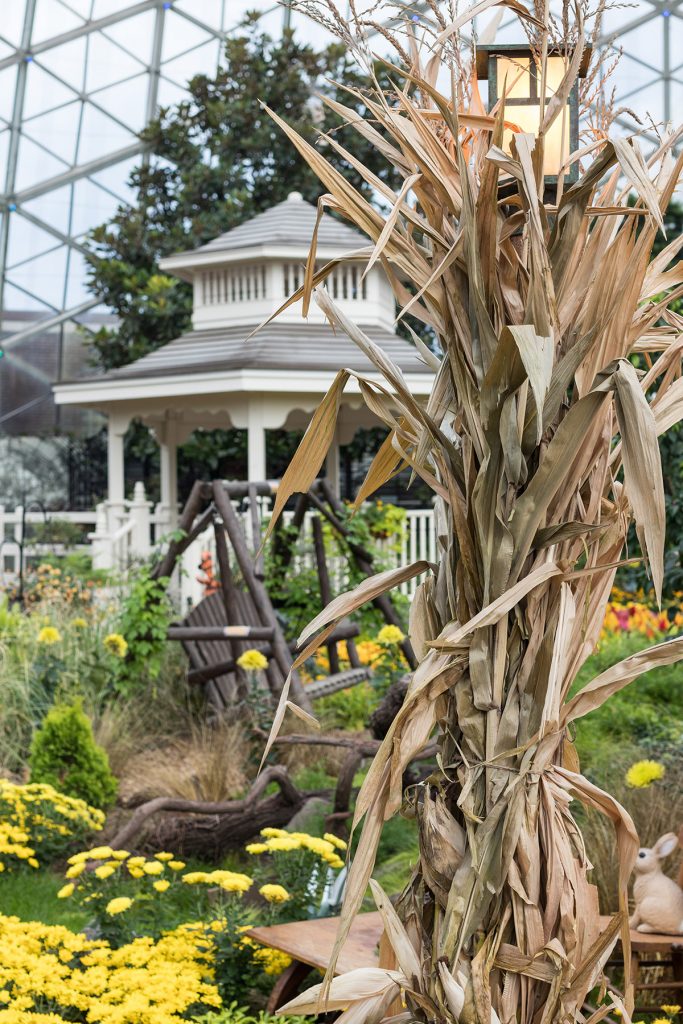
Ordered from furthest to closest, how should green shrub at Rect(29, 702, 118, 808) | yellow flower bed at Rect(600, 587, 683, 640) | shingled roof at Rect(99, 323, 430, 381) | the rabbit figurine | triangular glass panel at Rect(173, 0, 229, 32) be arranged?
triangular glass panel at Rect(173, 0, 229, 32) < shingled roof at Rect(99, 323, 430, 381) < yellow flower bed at Rect(600, 587, 683, 640) < green shrub at Rect(29, 702, 118, 808) < the rabbit figurine

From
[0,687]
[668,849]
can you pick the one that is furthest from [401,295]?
[0,687]

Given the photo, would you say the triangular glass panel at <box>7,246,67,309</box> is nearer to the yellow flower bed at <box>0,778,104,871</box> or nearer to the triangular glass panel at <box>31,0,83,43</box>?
the triangular glass panel at <box>31,0,83,43</box>

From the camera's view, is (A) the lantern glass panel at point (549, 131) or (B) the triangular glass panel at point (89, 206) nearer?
(A) the lantern glass panel at point (549, 131)

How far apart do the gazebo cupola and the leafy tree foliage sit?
149 inches

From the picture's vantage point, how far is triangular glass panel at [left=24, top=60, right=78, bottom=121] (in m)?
18.4

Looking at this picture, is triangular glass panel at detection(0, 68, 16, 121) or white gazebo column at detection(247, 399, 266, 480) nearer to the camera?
white gazebo column at detection(247, 399, 266, 480)

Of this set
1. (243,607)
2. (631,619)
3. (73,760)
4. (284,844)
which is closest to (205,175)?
(631,619)

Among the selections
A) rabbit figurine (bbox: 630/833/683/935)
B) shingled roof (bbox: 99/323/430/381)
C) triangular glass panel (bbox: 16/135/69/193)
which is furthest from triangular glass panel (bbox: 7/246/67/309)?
rabbit figurine (bbox: 630/833/683/935)

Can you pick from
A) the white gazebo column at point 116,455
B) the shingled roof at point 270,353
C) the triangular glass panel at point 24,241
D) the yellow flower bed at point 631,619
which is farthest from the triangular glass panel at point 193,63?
the yellow flower bed at point 631,619

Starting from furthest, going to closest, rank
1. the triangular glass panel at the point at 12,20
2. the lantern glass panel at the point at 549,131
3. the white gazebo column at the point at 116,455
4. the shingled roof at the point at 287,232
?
the triangular glass panel at the point at 12,20, the white gazebo column at the point at 116,455, the shingled roof at the point at 287,232, the lantern glass panel at the point at 549,131

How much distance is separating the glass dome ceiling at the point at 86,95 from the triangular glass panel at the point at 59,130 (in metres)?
0.02

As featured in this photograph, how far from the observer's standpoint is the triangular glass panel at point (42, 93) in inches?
723

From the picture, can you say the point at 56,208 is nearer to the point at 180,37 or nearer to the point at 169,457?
the point at 180,37

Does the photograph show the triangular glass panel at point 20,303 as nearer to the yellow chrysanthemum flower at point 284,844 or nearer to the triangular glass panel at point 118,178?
the triangular glass panel at point 118,178
